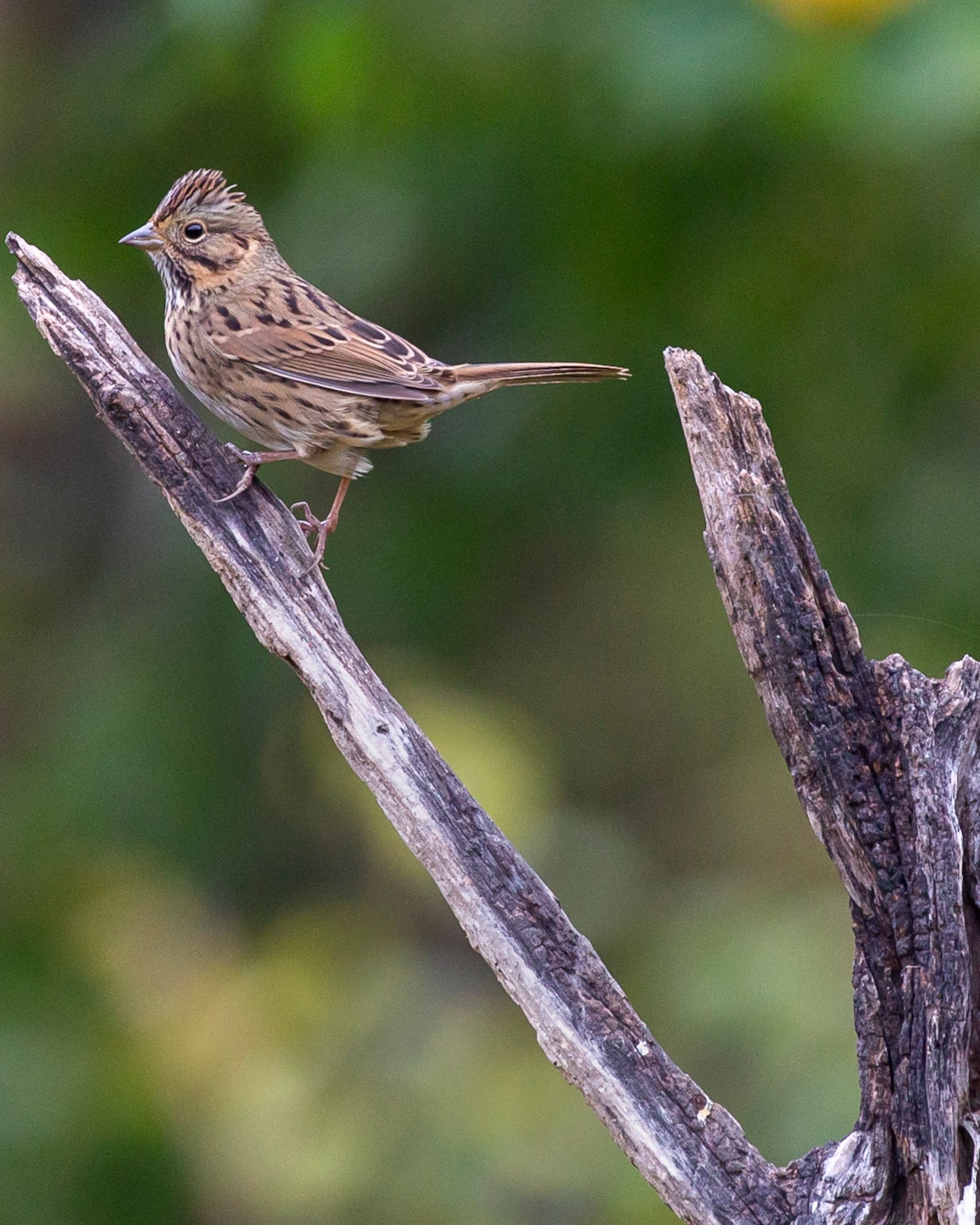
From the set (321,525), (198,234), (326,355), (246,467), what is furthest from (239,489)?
(198,234)

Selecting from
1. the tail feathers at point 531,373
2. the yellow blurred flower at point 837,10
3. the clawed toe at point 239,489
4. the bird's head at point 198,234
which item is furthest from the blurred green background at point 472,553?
the clawed toe at point 239,489

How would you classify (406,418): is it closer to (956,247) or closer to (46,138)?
(956,247)

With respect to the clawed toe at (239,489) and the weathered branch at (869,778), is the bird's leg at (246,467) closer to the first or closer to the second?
the clawed toe at (239,489)

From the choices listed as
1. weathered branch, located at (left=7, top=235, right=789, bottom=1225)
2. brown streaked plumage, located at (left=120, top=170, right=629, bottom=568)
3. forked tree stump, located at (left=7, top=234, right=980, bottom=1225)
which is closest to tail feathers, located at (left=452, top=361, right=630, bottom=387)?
brown streaked plumage, located at (left=120, top=170, right=629, bottom=568)

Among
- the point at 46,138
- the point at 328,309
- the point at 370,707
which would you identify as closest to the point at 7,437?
the point at 46,138

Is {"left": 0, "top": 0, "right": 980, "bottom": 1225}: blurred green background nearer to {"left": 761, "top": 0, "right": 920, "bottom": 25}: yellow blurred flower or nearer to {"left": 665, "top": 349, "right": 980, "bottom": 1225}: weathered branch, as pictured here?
{"left": 761, "top": 0, "right": 920, "bottom": 25}: yellow blurred flower

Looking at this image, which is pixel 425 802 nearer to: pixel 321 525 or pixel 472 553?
pixel 321 525
